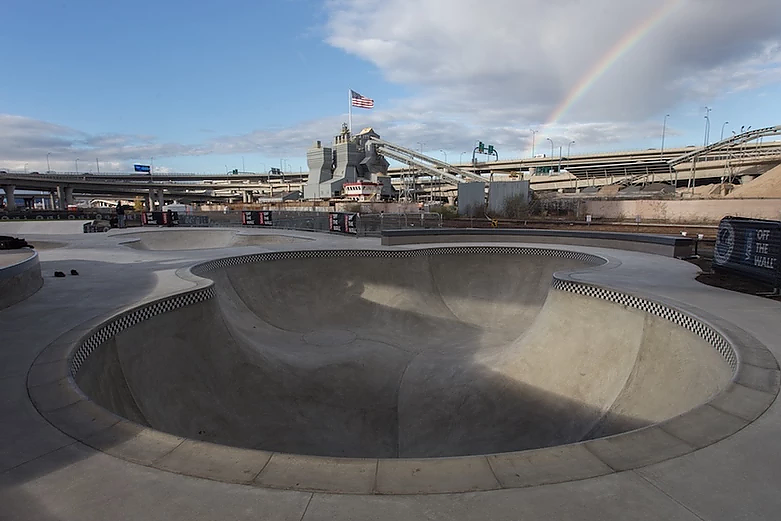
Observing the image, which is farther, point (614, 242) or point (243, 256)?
point (614, 242)

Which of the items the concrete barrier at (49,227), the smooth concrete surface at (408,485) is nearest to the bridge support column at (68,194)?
the concrete barrier at (49,227)

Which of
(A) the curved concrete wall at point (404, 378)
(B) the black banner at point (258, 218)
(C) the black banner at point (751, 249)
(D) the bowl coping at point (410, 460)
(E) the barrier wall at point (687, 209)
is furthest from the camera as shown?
(B) the black banner at point (258, 218)

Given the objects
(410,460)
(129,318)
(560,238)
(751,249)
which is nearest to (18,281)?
(129,318)

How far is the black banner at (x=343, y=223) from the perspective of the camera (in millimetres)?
27109

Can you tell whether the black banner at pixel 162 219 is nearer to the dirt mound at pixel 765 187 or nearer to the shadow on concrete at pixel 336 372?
the shadow on concrete at pixel 336 372

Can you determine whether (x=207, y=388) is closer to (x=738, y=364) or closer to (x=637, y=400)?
(x=637, y=400)

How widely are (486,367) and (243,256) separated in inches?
416

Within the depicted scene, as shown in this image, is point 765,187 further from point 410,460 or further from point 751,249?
point 410,460

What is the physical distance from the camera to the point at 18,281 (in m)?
9.05

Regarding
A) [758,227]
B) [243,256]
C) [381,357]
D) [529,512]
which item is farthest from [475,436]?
[243,256]

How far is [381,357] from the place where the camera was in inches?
463

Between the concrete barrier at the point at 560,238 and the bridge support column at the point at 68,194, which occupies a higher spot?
the bridge support column at the point at 68,194

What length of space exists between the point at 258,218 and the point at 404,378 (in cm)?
2965

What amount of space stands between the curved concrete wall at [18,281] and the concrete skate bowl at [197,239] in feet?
51.6
